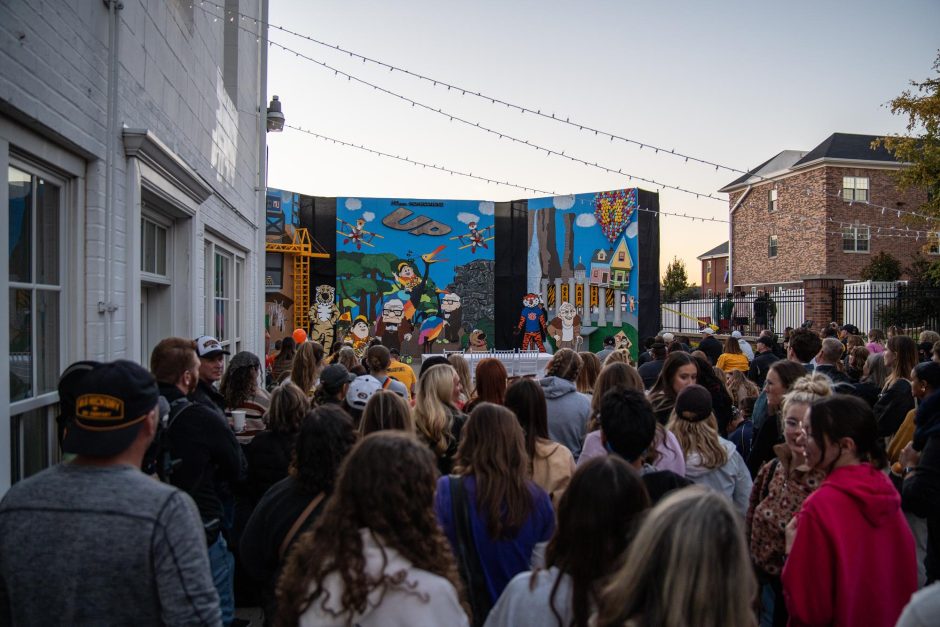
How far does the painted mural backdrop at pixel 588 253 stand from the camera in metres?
20.7

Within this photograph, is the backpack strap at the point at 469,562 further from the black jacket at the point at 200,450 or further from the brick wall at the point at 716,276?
the brick wall at the point at 716,276

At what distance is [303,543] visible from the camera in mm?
2182

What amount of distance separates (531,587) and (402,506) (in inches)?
18.8

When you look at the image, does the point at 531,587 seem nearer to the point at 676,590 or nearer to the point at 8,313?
the point at 676,590

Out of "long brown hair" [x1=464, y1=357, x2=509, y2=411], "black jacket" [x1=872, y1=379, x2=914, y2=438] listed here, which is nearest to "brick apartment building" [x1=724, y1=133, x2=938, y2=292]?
"black jacket" [x1=872, y1=379, x2=914, y2=438]

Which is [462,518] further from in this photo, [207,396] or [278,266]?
[278,266]

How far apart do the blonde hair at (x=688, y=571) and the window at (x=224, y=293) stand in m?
7.10

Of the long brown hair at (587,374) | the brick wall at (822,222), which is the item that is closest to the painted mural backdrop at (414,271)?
the long brown hair at (587,374)

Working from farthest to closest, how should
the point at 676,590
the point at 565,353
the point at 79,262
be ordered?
1. the point at 565,353
2. the point at 79,262
3. the point at 676,590

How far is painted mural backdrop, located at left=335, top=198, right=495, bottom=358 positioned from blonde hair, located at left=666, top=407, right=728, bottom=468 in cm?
1654

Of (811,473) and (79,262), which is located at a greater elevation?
(79,262)

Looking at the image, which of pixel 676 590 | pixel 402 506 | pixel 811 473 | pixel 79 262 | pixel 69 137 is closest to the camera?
pixel 676 590

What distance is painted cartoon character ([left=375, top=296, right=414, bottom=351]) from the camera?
20.3 meters

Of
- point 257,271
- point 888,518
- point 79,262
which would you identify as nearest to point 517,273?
point 257,271
